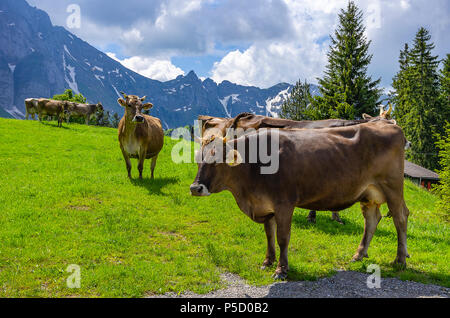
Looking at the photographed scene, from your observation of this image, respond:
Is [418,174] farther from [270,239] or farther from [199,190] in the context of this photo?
[199,190]

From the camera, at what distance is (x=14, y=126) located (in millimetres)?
28625

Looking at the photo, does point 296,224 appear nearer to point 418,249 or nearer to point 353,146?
point 418,249

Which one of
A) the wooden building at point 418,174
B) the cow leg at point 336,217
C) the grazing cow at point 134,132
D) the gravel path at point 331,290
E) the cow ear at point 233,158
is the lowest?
the gravel path at point 331,290

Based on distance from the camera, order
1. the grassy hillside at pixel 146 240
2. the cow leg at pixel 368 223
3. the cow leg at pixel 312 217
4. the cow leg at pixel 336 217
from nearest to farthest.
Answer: the grassy hillside at pixel 146 240
the cow leg at pixel 368 223
the cow leg at pixel 312 217
the cow leg at pixel 336 217

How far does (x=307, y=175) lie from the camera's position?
6.59 m

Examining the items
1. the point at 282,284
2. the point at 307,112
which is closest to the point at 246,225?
the point at 282,284

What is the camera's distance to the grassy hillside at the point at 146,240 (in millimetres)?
6535

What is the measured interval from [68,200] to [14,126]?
21629 millimetres

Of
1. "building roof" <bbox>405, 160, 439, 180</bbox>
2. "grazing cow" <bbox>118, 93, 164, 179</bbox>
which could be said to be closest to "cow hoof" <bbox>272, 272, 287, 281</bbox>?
"grazing cow" <bbox>118, 93, 164, 179</bbox>

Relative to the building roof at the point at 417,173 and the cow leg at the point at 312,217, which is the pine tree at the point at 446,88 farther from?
the cow leg at the point at 312,217

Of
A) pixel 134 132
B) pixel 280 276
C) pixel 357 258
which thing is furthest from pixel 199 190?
pixel 134 132

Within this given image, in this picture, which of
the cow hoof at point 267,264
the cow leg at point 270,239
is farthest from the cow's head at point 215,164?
the cow hoof at point 267,264

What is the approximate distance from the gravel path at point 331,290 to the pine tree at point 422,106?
50824 mm

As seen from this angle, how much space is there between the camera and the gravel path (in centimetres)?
597
